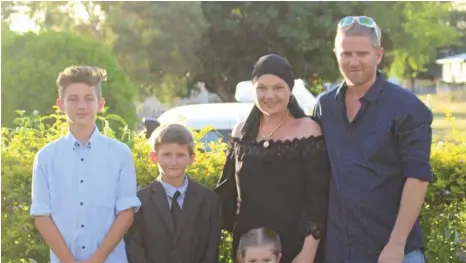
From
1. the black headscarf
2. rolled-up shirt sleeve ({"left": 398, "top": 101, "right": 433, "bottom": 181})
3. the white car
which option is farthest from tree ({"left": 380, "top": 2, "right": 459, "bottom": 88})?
rolled-up shirt sleeve ({"left": 398, "top": 101, "right": 433, "bottom": 181})

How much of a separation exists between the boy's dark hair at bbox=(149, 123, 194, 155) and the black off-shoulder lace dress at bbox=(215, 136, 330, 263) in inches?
10.0

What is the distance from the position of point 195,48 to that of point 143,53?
5.73 ft

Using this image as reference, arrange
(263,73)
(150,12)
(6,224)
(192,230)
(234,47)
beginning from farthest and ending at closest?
(234,47), (150,12), (6,224), (192,230), (263,73)

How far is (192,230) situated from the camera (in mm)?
3852

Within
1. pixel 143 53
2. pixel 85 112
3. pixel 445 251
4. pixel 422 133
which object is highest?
pixel 143 53

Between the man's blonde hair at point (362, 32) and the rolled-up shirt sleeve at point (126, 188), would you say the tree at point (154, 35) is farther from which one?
the man's blonde hair at point (362, 32)

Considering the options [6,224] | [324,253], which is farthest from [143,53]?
[324,253]

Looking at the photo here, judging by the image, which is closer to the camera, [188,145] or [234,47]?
[188,145]

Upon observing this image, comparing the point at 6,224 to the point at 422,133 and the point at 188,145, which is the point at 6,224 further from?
the point at 422,133

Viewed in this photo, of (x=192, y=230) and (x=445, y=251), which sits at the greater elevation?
(x=192, y=230)

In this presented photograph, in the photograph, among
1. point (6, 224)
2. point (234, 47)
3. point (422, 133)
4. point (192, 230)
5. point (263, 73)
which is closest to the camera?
point (422, 133)

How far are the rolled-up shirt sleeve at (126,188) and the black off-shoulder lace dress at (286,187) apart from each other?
20.8 inches

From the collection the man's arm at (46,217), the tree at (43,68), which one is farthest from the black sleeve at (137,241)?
the tree at (43,68)

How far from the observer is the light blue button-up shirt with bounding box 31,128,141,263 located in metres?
3.73
